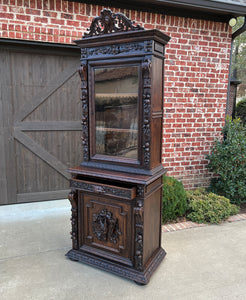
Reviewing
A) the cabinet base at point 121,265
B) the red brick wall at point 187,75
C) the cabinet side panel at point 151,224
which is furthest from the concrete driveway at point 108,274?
the red brick wall at point 187,75

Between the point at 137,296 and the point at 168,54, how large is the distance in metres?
3.36

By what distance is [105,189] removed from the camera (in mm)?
2311

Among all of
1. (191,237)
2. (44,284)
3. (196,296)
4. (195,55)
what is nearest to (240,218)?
(191,237)

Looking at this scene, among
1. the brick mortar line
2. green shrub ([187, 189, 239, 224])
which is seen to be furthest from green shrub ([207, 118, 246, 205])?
the brick mortar line

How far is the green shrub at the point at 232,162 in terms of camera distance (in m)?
3.90

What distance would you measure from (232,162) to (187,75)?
5.15 feet

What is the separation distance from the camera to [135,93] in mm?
2256

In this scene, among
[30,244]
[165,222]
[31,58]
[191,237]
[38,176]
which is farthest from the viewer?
[38,176]

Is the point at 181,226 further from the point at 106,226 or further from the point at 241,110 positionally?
the point at 241,110

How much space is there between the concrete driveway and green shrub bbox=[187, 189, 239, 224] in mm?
149

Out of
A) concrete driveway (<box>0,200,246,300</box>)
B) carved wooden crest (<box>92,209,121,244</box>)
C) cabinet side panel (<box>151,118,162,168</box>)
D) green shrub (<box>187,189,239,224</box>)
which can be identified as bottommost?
concrete driveway (<box>0,200,246,300</box>)

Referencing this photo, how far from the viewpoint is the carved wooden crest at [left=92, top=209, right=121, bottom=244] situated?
241 cm

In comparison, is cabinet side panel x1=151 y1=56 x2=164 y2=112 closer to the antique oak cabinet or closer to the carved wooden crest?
the antique oak cabinet

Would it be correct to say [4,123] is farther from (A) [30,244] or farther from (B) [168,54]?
(B) [168,54]
